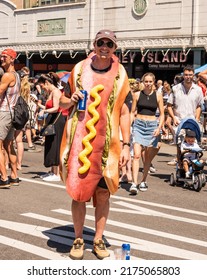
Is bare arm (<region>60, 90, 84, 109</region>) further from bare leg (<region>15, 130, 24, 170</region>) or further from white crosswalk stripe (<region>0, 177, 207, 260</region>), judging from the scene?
bare leg (<region>15, 130, 24, 170</region>)

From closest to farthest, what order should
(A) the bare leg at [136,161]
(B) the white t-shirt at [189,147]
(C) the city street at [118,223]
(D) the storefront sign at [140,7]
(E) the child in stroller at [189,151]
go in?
(C) the city street at [118,223] → (A) the bare leg at [136,161] → (E) the child in stroller at [189,151] → (B) the white t-shirt at [189,147] → (D) the storefront sign at [140,7]

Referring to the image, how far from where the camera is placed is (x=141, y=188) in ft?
30.5

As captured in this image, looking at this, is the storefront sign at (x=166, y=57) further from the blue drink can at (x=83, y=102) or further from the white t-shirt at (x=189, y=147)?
the blue drink can at (x=83, y=102)

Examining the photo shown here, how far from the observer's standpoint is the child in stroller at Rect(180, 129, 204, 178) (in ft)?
32.0

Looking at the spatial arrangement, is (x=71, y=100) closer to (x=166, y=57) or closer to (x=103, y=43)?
(x=103, y=43)

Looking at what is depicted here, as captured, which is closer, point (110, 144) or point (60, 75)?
point (110, 144)

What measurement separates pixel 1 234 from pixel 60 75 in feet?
16.5

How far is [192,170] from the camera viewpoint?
975 cm

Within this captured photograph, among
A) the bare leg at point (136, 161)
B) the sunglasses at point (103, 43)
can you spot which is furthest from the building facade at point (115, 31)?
the sunglasses at point (103, 43)

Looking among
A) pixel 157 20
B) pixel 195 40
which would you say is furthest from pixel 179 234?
pixel 157 20

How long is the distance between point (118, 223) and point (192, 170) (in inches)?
126

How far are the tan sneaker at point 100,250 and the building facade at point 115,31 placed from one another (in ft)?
71.7

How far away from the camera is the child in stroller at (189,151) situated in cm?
975
